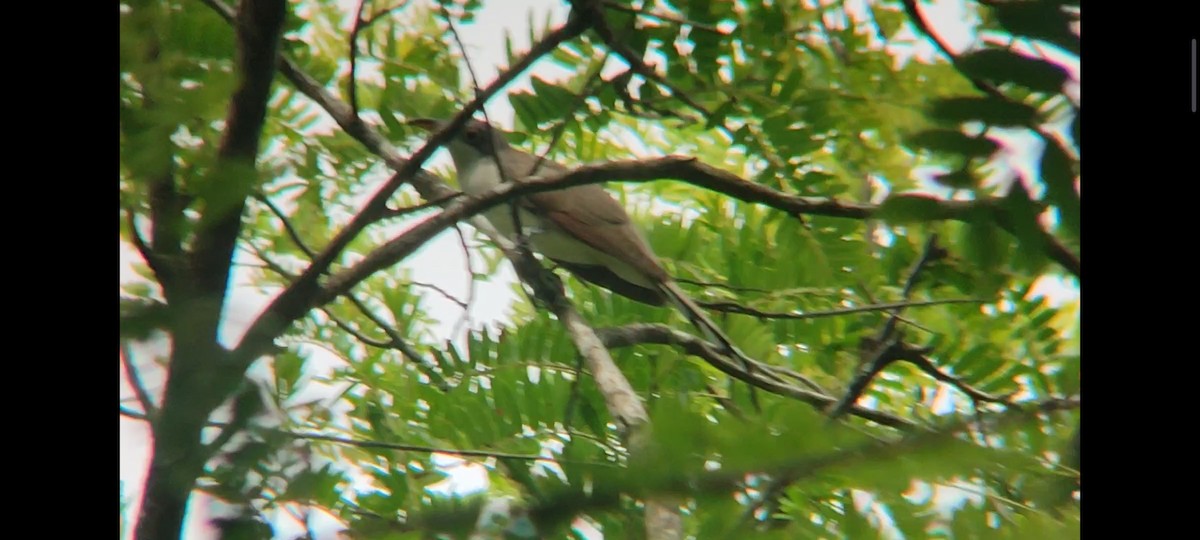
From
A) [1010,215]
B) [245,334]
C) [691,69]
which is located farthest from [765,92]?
[245,334]

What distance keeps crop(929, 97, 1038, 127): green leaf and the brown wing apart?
1.35 meters

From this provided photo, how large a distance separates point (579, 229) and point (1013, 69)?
65.0 inches

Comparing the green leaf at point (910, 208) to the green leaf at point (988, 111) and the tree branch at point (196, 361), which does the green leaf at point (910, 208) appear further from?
the tree branch at point (196, 361)

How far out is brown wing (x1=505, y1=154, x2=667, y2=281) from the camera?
2.11 meters

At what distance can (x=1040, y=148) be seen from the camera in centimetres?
65

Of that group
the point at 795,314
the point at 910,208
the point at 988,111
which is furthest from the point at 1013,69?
the point at 795,314

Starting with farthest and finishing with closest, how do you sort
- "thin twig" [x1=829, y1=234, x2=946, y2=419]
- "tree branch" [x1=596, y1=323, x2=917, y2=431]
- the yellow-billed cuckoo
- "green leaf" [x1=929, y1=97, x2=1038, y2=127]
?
the yellow-billed cuckoo, "tree branch" [x1=596, y1=323, x2=917, y2=431], "thin twig" [x1=829, y1=234, x2=946, y2=419], "green leaf" [x1=929, y1=97, x2=1038, y2=127]

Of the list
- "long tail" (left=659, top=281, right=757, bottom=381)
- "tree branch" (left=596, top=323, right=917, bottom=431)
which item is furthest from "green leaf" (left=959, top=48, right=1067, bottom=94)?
"long tail" (left=659, top=281, right=757, bottom=381)

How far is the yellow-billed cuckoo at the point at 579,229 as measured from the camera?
6.31ft

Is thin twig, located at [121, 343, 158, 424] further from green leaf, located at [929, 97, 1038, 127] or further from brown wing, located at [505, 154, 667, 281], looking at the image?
brown wing, located at [505, 154, 667, 281]

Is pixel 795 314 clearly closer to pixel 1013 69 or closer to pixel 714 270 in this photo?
pixel 714 270

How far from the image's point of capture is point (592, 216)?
2.30 metres
